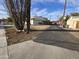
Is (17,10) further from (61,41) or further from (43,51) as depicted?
(43,51)

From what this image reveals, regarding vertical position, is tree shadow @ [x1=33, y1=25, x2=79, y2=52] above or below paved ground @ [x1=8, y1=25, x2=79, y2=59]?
below

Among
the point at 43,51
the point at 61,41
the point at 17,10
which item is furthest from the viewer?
the point at 17,10

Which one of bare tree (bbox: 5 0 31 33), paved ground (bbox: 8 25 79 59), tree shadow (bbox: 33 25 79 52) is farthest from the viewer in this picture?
bare tree (bbox: 5 0 31 33)

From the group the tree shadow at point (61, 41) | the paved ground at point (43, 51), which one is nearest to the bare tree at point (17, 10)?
the tree shadow at point (61, 41)

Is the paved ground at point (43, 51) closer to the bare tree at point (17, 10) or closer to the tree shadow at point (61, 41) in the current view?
the tree shadow at point (61, 41)

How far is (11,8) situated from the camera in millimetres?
23406

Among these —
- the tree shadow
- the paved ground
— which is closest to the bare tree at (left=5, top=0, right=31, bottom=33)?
the tree shadow

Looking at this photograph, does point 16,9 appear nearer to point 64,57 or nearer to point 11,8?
point 11,8

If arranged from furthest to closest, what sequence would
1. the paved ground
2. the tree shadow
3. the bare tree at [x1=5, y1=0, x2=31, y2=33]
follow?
the bare tree at [x1=5, y1=0, x2=31, y2=33] → the tree shadow → the paved ground

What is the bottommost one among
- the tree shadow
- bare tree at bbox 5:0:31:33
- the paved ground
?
the tree shadow

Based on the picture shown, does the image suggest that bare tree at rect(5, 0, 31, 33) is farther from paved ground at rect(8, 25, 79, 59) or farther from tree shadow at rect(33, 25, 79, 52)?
paved ground at rect(8, 25, 79, 59)

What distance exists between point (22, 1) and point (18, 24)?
3093 millimetres

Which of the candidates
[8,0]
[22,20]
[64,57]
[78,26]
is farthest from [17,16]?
[78,26]

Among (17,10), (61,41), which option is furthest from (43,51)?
(17,10)
